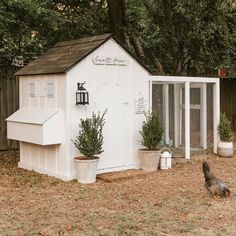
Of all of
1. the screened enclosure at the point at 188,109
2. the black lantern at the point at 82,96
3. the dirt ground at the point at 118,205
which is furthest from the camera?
the screened enclosure at the point at 188,109

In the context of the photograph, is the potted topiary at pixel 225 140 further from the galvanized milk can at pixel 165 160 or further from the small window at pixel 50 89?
the small window at pixel 50 89

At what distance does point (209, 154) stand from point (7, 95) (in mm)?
5357

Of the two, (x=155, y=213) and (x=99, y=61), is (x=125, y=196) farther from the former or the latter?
(x=99, y=61)

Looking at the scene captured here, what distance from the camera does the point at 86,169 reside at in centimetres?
728

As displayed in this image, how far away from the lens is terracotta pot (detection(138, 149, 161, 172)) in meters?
8.23

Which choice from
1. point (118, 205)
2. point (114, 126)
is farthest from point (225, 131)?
point (118, 205)

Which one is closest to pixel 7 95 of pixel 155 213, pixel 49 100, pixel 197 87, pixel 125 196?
pixel 49 100

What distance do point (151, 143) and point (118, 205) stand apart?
8.21 feet

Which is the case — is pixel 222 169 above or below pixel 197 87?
below

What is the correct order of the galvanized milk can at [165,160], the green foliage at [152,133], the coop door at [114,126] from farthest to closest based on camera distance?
1. the galvanized milk can at [165,160]
2. the green foliage at [152,133]
3. the coop door at [114,126]

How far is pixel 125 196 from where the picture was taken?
254 inches

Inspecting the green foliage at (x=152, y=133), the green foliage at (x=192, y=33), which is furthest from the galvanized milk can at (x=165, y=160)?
the green foliage at (x=192, y=33)

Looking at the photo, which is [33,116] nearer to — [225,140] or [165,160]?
[165,160]

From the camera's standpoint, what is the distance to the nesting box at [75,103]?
296 inches
